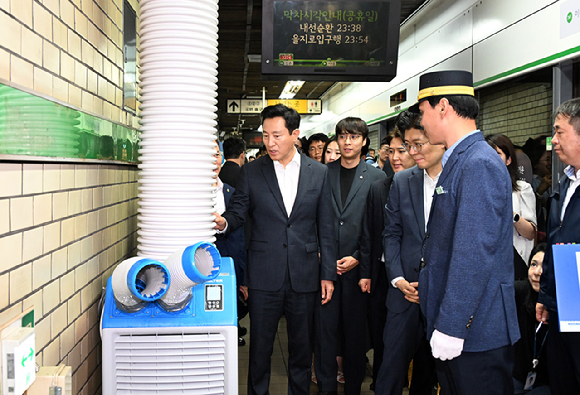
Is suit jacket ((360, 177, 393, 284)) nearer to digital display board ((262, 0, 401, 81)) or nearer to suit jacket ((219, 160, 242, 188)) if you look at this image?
digital display board ((262, 0, 401, 81))

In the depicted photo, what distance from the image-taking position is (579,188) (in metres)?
2.10

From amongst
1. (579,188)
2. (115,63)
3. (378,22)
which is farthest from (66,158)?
(378,22)

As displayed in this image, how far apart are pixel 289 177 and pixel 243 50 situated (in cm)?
569

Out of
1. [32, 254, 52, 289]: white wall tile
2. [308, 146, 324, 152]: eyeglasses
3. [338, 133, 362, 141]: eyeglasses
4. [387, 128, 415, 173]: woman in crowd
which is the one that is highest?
[308, 146, 324, 152]: eyeglasses

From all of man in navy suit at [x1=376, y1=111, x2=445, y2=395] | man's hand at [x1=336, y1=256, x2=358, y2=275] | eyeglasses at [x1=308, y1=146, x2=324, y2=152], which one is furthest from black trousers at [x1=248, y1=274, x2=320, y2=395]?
eyeglasses at [x1=308, y1=146, x2=324, y2=152]

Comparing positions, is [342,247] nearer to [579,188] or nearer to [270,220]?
[270,220]

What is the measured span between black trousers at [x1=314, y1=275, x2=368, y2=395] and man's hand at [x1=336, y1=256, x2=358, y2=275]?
0.07 m

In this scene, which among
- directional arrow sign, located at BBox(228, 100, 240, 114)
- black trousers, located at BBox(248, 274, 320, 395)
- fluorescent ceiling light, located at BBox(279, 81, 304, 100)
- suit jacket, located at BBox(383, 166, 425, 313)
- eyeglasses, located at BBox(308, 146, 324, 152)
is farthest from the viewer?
directional arrow sign, located at BBox(228, 100, 240, 114)

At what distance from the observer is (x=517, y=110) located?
3914 millimetres

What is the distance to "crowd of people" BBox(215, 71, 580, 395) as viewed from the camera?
5.41 feet

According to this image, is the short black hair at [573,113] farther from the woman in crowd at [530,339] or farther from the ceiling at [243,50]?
the ceiling at [243,50]

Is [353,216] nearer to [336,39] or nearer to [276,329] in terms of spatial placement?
[276,329]

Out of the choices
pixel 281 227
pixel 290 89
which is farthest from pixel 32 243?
pixel 290 89

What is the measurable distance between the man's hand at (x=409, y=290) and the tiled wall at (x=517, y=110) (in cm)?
201
